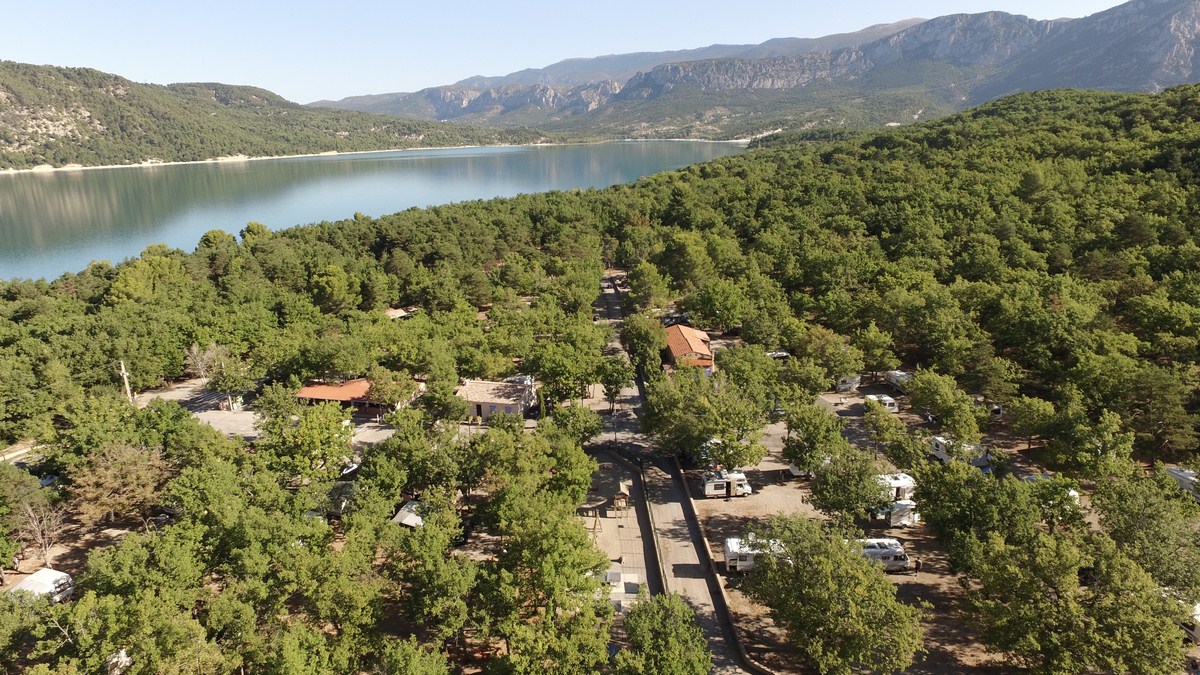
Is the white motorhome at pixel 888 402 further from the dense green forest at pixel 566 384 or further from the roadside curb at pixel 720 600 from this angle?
the roadside curb at pixel 720 600

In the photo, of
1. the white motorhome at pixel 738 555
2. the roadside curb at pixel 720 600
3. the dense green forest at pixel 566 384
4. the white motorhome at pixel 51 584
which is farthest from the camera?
the white motorhome at pixel 738 555

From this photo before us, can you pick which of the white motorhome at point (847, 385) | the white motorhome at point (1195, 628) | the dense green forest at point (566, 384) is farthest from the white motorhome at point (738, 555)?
the white motorhome at point (847, 385)

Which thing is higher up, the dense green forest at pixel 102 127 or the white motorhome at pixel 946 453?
the dense green forest at pixel 102 127

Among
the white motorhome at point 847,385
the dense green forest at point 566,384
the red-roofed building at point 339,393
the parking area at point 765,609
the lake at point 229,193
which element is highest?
the lake at point 229,193

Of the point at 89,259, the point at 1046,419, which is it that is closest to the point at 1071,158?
the point at 1046,419

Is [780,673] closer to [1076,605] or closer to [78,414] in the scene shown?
[1076,605]

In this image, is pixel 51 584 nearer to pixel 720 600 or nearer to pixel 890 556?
pixel 720 600

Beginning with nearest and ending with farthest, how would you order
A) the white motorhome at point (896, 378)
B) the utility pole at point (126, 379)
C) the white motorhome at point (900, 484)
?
the white motorhome at point (900, 484) → the utility pole at point (126, 379) → the white motorhome at point (896, 378)

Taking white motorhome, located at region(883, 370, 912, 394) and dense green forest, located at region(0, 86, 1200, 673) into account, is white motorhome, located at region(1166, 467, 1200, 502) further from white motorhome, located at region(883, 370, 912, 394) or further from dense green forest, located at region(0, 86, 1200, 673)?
white motorhome, located at region(883, 370, 912, 394)
